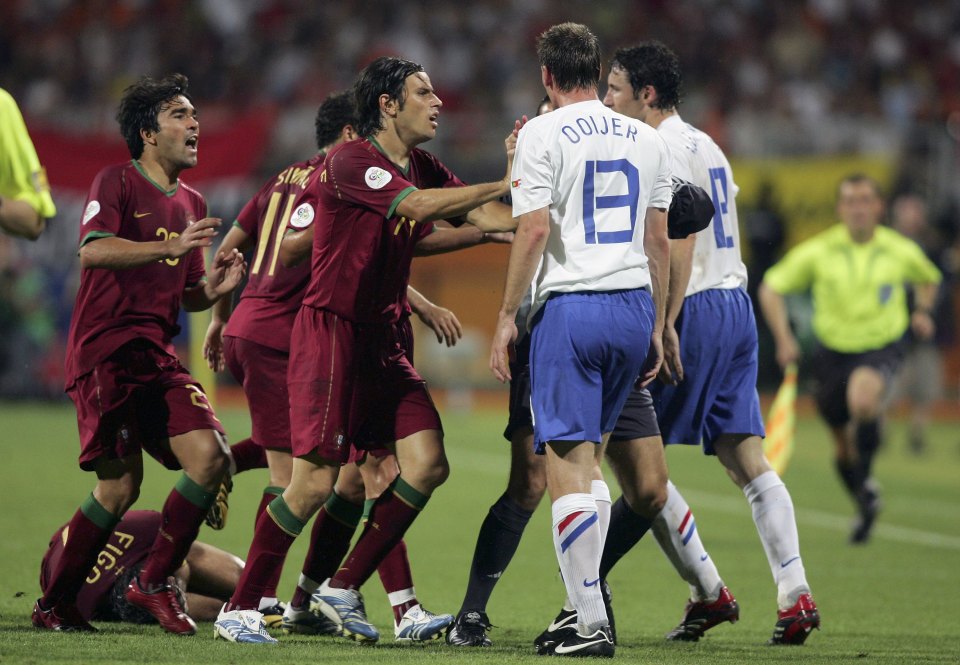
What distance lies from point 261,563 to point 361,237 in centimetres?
134

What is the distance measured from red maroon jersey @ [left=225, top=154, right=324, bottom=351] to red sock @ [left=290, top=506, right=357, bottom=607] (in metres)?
0.88

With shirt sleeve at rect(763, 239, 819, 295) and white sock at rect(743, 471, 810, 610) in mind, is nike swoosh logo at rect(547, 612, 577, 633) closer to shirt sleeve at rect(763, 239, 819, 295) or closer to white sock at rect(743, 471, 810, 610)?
white sock at rect(743, 471, 810, 610)

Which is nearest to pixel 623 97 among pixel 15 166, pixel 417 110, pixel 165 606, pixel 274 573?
pixel 417 110

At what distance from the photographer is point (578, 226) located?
5328 mm

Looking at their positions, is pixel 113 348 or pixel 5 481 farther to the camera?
pixel 5 481

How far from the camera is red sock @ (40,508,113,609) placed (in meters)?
5.61

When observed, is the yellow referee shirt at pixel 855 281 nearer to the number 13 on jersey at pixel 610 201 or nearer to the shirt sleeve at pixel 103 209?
the number 13 on jersey at pixel 610 201

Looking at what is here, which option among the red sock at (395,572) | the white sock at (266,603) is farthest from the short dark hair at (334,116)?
the white sock at (266,603)

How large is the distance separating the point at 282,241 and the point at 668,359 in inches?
67.1

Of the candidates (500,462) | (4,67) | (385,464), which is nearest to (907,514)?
(500,462)

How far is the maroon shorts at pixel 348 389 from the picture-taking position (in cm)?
551

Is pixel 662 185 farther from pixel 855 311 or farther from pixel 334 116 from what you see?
pixel 855 311

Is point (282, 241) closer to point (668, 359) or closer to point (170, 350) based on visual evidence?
point (170, 350)

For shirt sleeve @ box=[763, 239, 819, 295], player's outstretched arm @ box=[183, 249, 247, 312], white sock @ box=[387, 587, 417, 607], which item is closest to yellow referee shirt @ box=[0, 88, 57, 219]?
player's outstretched arm @ box=[183, 249, 247, 312]
